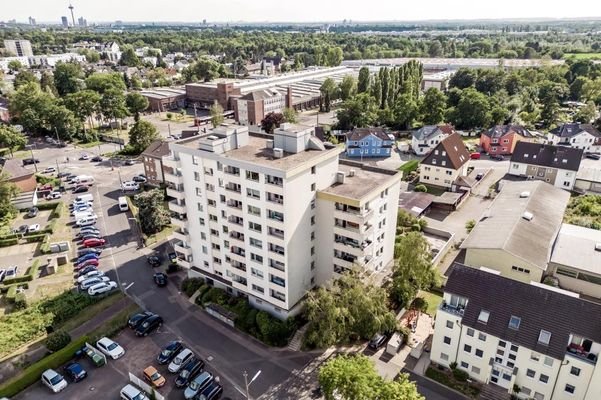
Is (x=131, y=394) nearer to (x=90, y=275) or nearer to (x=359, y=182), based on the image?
(x=90, y=275)

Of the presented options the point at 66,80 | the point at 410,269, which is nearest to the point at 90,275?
the point at 410,269

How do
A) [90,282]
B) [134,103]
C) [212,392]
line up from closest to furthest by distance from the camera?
[212,392]
[90,282]
[134,103]

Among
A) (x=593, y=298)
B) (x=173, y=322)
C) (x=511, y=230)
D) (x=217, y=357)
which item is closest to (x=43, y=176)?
(x=173, y=322)

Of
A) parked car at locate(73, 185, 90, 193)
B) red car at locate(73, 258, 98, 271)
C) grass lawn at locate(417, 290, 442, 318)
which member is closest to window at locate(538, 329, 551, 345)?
grass lawn at locate(417, 290, 442, 318)

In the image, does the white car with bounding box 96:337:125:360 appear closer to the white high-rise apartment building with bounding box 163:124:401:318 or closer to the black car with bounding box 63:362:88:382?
the black car with bounding box 63:362:88:382

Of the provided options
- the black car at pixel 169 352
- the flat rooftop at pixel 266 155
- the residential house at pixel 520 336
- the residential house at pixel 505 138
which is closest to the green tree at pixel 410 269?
the residential house at pixel 520 336

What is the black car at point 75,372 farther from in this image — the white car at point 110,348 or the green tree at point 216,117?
the green tree at point 216,117
